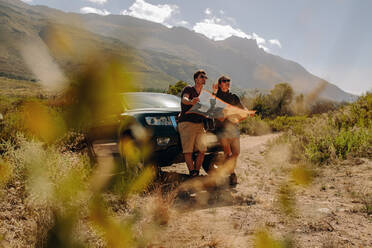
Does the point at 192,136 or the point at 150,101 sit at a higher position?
the point at 150,101

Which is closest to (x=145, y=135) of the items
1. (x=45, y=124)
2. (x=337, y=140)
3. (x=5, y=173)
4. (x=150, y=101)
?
(x=150, y=101)

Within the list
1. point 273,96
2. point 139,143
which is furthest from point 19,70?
point 139,143

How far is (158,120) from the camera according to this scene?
3.79m

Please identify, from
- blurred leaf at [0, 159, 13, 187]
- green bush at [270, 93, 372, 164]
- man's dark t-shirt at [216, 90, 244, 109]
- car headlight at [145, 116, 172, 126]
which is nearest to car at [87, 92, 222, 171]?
car headlight at [145, 116, 172, 126]

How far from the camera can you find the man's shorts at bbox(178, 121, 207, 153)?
3.75 meters

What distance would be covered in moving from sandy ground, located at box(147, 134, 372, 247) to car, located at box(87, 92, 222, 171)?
2.23 feet

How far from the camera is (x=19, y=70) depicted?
441 ft

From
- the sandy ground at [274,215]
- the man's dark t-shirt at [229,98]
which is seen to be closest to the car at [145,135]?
the man's dark t-shirt at [229,98]

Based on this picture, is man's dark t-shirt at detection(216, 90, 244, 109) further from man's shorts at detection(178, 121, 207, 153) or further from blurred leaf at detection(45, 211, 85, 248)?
blurred leaf at detection(45, 211, 85, 248)

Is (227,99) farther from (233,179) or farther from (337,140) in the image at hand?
(337,140)

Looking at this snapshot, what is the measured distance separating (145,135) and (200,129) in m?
0.82

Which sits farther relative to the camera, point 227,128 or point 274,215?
point 227,128

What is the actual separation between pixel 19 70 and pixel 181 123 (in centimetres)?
15844

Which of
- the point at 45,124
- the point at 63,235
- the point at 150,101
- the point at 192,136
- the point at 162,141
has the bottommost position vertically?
the point at 63,235
